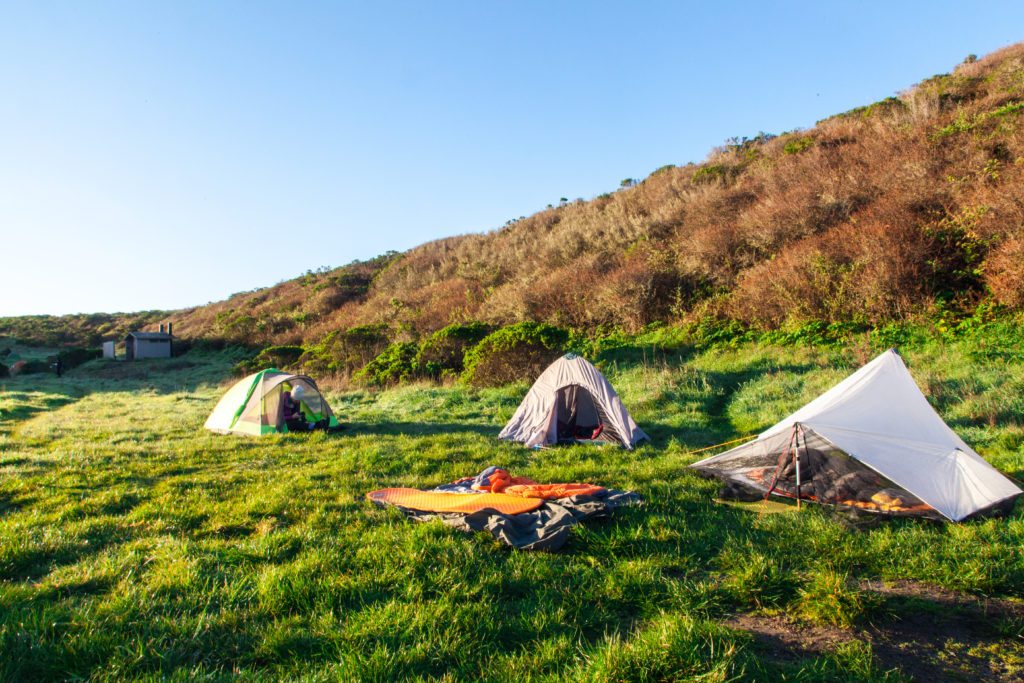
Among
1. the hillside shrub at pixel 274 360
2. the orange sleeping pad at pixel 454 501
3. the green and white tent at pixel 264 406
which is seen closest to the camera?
the orange sleeping pad at pixel 454 501

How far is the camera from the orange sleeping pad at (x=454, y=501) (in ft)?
16.6

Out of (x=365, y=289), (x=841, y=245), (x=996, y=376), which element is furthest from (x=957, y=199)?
(x=365, y=289)

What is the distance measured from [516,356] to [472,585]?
38.5 ft

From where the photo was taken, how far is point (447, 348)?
1816cm

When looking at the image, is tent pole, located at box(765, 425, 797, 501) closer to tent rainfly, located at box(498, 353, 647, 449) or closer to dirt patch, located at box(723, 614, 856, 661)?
dirt patch, located at box(723, 614, 856, 661)

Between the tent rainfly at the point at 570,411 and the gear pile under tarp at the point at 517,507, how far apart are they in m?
3.12

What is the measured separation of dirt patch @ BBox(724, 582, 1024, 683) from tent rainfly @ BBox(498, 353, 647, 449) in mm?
5165

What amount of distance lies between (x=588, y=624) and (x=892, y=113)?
24753 mm

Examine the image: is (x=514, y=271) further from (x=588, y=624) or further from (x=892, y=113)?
(x=588, y=624)

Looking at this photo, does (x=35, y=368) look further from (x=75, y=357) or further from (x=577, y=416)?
A: (x=577, y=416)

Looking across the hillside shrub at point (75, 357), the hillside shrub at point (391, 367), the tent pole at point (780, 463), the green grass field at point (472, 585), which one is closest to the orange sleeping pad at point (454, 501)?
the green grass field at point (472, 585)

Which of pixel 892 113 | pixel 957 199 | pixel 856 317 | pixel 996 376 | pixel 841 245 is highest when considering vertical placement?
pixel 892 113

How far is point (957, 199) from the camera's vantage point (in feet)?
44.4

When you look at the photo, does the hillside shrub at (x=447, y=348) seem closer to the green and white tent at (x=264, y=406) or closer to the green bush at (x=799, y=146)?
the green and white tent at (x=264, y=406)
